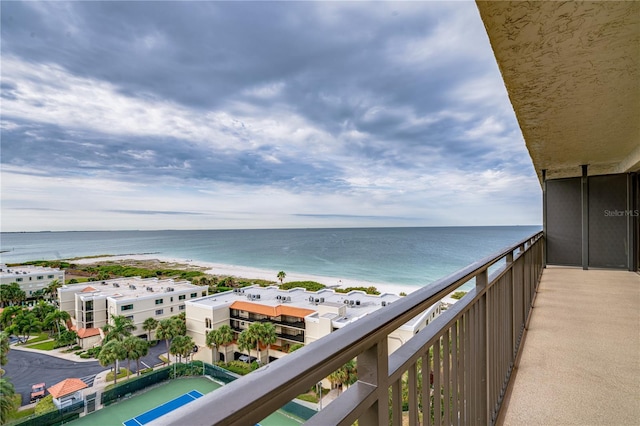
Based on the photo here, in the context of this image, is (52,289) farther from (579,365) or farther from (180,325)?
(579,365)

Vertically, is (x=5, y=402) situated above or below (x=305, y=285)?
above

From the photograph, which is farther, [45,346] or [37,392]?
[45,346]

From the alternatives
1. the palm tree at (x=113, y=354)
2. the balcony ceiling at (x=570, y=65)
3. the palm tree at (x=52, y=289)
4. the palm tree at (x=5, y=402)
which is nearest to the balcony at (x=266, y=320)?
the palm tree at (x=113, y=354)

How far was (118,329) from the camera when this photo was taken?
12.6 m

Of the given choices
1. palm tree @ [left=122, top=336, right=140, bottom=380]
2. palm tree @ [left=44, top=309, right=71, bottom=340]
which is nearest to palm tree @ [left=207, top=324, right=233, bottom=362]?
palm tree @ [left=122, top=336, right=140, bottom=380]

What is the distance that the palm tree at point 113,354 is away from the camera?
35.7ft

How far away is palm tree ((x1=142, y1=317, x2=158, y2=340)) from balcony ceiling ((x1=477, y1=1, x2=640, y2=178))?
55.6ft

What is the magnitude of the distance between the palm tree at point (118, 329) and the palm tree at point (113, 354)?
1.02 metres

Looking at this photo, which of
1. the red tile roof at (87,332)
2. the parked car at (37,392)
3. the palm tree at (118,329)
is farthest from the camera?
the red tile roof at (87,332)

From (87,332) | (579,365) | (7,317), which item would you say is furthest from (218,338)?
(579,365)

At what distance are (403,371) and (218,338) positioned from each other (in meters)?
13.9

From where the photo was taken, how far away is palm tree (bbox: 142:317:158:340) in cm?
1479

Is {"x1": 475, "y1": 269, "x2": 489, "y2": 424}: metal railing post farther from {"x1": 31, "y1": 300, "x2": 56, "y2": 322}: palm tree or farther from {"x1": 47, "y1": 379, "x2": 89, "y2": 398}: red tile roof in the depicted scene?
{"x1": 31, "y1": 300, "x2": 56, "y2": 322}: palm tree

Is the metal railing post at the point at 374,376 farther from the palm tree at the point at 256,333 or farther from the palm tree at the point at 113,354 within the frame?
the palm tree at the point at 113,354
